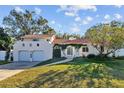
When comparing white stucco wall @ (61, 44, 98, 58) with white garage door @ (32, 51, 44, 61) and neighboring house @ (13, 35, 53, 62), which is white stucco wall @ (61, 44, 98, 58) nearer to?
neighboring house @ (13, 35, 53, 62)

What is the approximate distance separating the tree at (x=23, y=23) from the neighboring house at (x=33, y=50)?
10.8 m

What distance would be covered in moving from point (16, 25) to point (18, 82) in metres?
36.2

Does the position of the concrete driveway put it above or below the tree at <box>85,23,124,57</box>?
below

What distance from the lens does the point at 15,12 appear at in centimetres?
5147

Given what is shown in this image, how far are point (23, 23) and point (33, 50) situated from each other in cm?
1324

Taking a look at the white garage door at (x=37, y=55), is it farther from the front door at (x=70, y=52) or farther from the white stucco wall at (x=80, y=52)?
the front door at (x=70, y=52)

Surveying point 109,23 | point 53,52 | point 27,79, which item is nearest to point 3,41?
point 53,52

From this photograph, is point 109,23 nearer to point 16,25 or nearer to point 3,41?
point 3,41

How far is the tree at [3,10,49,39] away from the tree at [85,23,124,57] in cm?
→ 1866

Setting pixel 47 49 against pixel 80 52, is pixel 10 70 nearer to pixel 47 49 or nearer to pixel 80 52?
pixel 47 49

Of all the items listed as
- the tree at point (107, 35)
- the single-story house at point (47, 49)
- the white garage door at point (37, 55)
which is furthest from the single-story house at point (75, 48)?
the tree at point (107, 35)

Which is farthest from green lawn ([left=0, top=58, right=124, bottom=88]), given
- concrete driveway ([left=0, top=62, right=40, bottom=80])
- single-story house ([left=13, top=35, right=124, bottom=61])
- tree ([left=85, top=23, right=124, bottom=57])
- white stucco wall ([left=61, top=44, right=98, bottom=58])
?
single-story house ([left=13, top=35, right=124, bottom=61])

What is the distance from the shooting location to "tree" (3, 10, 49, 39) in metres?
51.8
